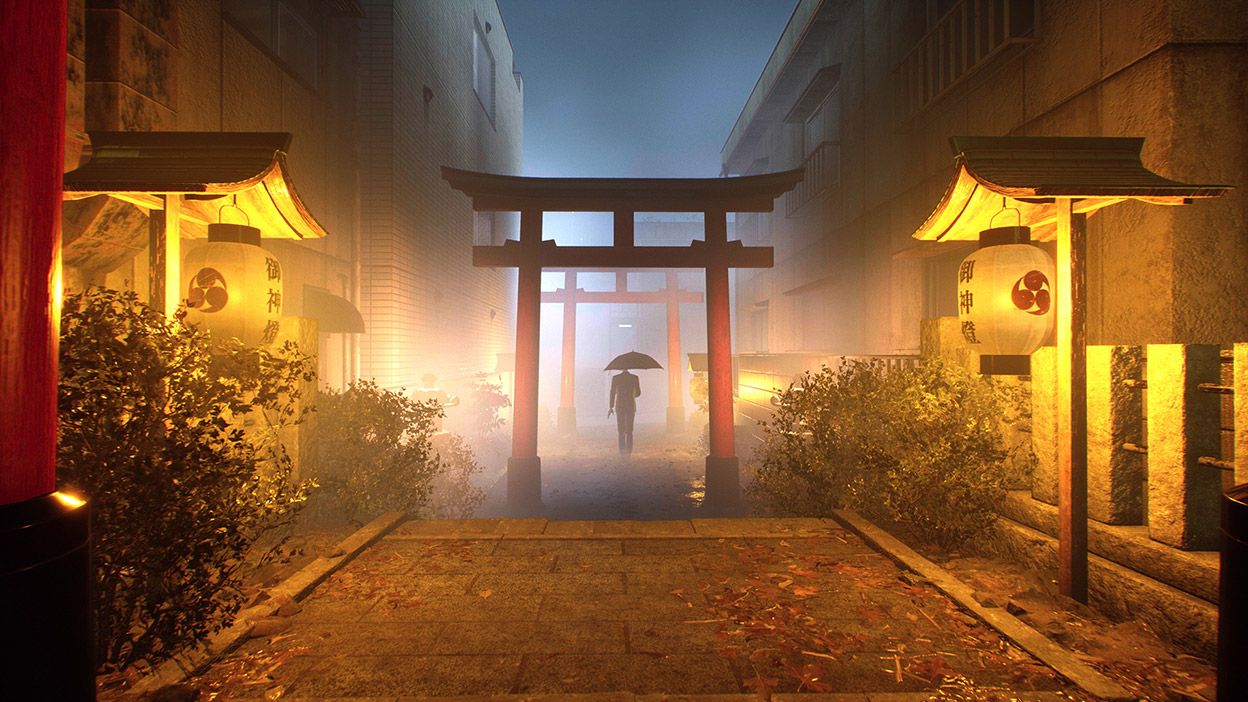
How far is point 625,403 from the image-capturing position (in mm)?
15375

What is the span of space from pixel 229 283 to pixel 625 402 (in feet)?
38.9

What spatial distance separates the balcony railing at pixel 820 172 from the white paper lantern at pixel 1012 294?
869 cm

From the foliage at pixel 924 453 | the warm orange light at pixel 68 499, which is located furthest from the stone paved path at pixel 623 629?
the warm orange light at pixel 68 499

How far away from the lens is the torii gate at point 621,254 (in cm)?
933

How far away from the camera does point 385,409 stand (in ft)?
20.1

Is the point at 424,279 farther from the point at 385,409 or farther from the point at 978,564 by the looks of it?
the point at 978,564

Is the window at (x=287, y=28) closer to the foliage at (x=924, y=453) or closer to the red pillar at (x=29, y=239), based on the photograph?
the red pillar at (x=29, y=239)

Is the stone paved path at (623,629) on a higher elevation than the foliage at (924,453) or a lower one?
lower

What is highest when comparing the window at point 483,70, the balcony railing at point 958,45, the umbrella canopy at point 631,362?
the window at point 483,70

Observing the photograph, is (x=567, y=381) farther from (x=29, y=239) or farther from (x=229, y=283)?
(x=29, y=239)

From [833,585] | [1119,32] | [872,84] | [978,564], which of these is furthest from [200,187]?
[872,84]

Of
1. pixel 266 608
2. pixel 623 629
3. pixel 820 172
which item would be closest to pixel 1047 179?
pixel 623 629

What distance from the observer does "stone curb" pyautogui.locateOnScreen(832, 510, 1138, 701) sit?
2.58 meters

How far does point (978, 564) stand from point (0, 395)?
551 centimetres
